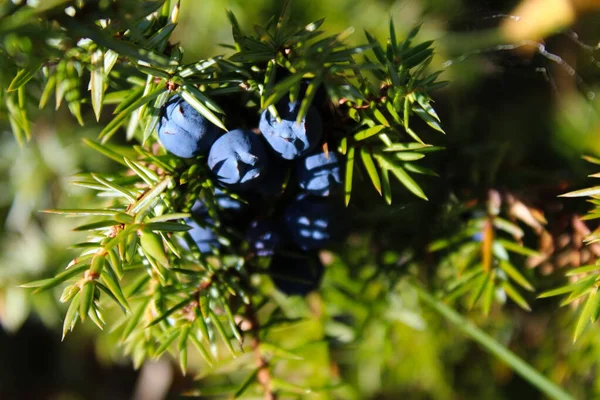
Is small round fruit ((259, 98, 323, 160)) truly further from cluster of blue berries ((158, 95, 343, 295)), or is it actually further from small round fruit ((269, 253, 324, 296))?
small round fruit ((269, 253, 324, 296))

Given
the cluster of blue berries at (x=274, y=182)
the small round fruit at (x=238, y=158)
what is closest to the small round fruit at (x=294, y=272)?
the cluster of blue berries at (x=274, y=182)

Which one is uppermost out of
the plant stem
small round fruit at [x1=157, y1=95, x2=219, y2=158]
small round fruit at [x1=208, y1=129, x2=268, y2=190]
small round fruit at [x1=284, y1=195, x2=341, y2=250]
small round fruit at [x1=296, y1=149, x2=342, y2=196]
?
small round fruit at [x1=157, y1=95, x2=219, y2=158]

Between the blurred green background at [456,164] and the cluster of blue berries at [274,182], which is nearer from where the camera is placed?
the cluster of blue berries at [274,182]

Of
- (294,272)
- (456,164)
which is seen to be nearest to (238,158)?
(294,272)

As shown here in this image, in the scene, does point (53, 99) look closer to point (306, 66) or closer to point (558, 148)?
point (306, 66)

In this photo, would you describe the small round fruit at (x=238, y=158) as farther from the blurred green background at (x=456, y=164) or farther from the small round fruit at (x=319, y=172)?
the blurred green background at (x=456, y=164)

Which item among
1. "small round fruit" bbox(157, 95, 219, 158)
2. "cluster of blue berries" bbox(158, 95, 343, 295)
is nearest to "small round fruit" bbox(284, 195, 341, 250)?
"cluster of blue berries" bbox(158, 95, 343, 295)

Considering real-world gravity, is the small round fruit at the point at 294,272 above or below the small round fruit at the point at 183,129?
below

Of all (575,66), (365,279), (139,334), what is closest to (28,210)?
(139,334)
